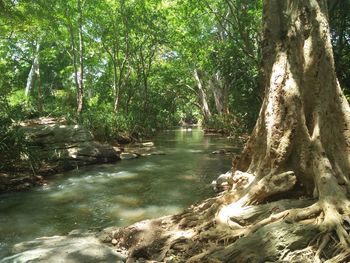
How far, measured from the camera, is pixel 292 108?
18.4 ft

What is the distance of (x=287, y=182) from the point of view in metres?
5.25

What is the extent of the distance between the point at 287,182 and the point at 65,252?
3.16 metres

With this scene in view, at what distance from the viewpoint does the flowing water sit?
7.16m

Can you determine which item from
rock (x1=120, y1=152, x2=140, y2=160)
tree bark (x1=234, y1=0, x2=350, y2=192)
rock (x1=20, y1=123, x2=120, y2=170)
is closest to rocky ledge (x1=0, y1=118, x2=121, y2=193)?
rock (x1=20, y1=123, x2=120, y2=170)

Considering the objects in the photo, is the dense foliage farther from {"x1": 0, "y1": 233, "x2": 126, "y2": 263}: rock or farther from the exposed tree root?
the exposed tree root

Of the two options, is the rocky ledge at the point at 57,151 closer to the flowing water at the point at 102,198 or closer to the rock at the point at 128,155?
the rock at the point at 128,155

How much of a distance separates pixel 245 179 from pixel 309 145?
1382mm

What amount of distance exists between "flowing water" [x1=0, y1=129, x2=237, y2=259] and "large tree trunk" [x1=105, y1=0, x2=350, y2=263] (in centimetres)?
176

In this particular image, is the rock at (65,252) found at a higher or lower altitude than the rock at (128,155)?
lower

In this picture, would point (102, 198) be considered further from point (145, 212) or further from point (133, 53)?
point (133, 53)

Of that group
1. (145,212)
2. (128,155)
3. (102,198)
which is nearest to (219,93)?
(128,155)

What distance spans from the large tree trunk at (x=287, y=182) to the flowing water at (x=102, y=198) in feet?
5.79

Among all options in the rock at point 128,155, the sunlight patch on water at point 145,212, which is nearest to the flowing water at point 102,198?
the sunlight patch on water at point 145,212

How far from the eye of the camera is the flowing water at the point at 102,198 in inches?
282
